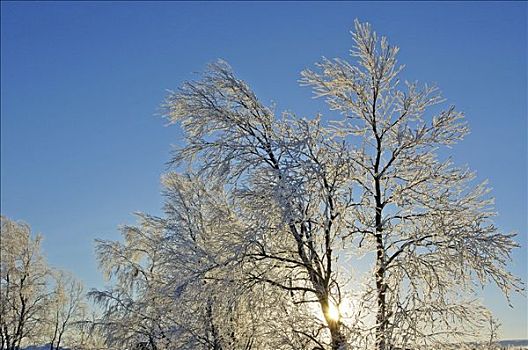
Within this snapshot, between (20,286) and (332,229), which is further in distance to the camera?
(20,286)

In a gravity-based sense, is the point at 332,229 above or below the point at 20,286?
below

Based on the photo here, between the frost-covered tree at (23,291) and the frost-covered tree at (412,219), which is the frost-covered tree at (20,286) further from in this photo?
the frost-covered tree at (412,219)

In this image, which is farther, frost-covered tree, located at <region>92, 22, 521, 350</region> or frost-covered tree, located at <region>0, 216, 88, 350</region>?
frost-covered tree, located at <region>0, 216, 88, 350</region>

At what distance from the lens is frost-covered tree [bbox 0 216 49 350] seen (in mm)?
24734

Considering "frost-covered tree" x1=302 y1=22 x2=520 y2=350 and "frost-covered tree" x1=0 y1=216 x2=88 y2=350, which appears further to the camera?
"frost-covered tree" x1=0 y1=216 x2=88 y2=350

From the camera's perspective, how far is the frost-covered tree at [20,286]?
24.7m

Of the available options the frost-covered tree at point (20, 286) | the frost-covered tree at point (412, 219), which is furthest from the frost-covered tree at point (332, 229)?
the frost-covered tree at point (20, 286)

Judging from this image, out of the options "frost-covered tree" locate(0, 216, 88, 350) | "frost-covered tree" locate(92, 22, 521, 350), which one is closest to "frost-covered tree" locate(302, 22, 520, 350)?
"frost-covered tree" locate(92, 22, 521, 350)

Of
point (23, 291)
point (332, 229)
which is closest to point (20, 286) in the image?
point (23, 291)

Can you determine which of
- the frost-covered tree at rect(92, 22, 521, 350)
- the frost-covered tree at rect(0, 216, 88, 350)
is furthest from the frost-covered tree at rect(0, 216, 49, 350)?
the frost-covered tree at rect(92, 22, 521, 350)

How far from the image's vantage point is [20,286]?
2483 centimetres

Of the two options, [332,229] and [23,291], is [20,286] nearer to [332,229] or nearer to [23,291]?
[23,291]

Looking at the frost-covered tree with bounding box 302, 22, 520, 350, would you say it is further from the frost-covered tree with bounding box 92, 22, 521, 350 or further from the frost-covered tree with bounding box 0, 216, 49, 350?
the frost-covered tree with bounding box 0, 216, 49, 350

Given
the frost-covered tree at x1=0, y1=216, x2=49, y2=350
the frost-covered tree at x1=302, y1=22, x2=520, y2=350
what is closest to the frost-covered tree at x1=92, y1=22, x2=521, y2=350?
the frost-covered tree at x1=302, y1=22, x2=520, y2=350
